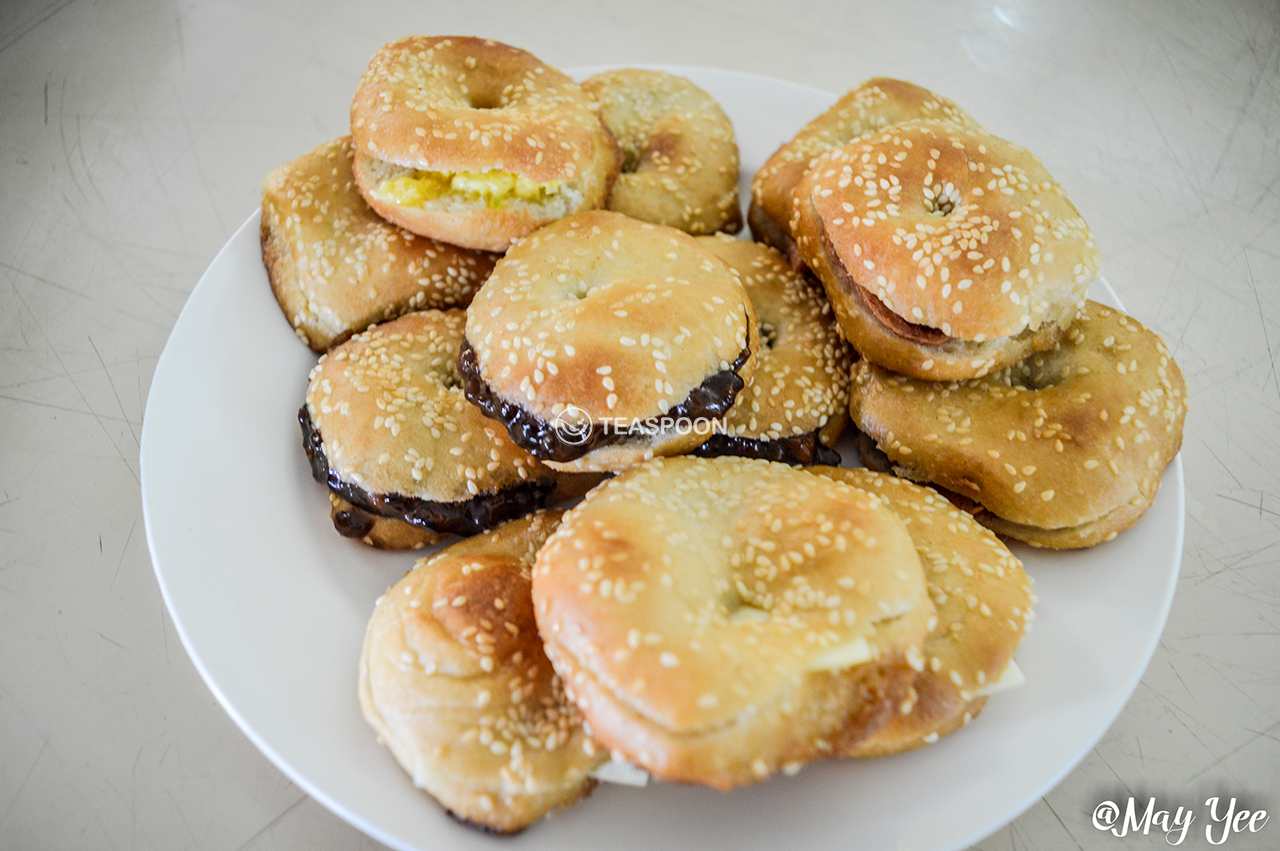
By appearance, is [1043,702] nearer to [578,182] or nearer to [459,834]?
[459,834]

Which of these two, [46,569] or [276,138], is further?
[276,138]

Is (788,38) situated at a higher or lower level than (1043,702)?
higher

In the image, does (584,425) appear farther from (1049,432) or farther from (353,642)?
(1049,432)

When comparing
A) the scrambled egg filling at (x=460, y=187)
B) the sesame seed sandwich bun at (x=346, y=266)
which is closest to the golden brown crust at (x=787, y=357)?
the scrambled egg filling at (x=460, y=187)

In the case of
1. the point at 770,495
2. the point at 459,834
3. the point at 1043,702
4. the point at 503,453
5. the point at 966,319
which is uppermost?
the point at 966,319

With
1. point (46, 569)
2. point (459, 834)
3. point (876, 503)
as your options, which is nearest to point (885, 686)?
point (876, 503)

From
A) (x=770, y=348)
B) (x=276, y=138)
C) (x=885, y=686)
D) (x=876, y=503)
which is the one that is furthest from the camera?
(x=276, y=138)

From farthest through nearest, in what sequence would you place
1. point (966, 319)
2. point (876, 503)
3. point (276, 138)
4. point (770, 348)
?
1. point (276, 138)
2. point (770, 348)
3. point (966, 319)
4. point (876, 503)
